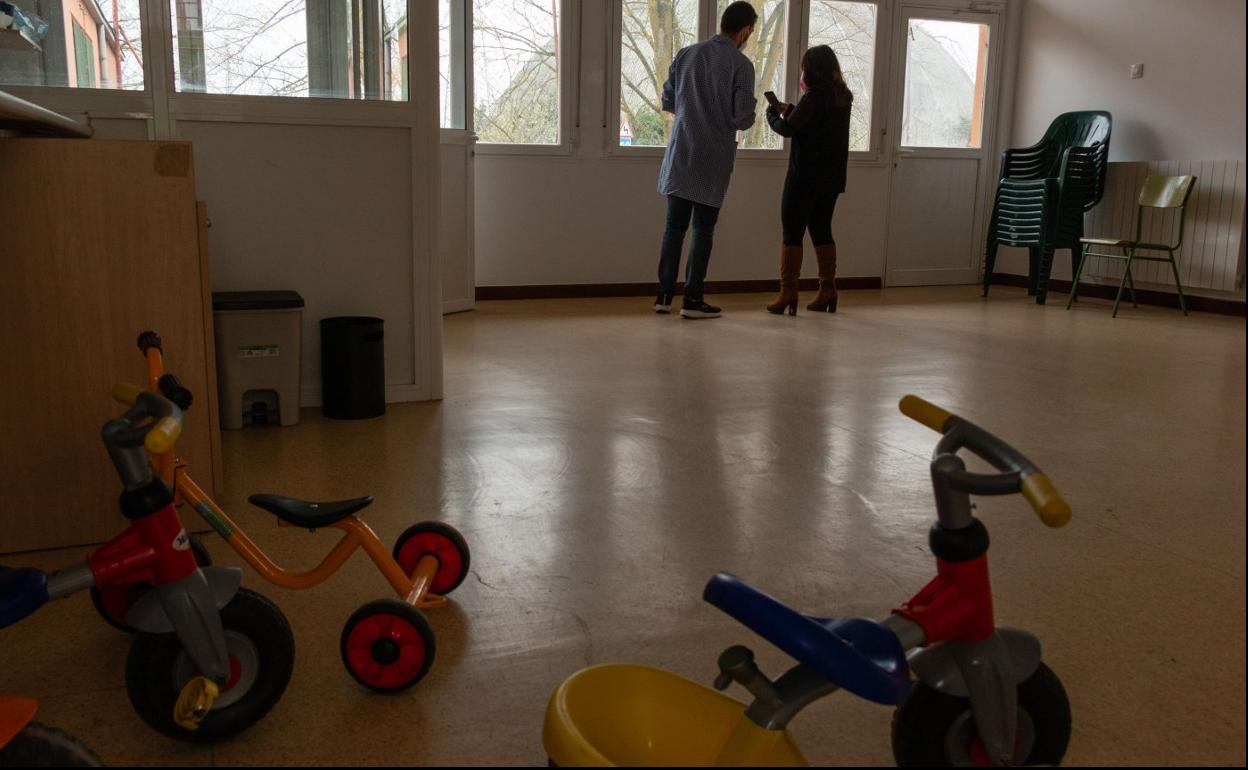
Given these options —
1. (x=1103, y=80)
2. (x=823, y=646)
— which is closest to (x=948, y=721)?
(x=823, y=646)

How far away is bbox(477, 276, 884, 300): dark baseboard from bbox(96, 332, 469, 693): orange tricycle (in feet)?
14.9

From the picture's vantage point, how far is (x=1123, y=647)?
170 cm

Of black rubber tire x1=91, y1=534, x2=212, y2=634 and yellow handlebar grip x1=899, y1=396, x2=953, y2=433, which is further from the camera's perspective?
black rubber tire x1=91, y1=534, x2=212, y2=634

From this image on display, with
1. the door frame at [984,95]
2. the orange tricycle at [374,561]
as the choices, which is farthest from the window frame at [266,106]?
the door frame at [984,95]

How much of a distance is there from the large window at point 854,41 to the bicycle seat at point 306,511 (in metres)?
5.90

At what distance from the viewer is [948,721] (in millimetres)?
1128

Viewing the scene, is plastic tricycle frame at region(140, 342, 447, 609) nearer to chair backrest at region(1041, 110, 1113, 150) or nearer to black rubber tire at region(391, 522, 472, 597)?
black rubber tire at region(391, 522, 472, 597)

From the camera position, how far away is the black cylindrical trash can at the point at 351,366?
3.21 metres

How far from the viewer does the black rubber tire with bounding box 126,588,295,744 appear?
134 cm

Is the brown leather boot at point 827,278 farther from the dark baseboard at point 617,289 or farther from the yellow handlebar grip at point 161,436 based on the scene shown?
the yellow handlebar grip at point 161,436

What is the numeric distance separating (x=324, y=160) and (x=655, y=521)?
1.69 metres

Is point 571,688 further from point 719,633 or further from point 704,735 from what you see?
point 719,633

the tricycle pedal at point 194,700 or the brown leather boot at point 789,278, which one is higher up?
the brown leather boot at point 789,278

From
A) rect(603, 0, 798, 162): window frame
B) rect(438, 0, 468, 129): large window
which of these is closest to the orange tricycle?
rect(438, 0, 468, 129): large window
